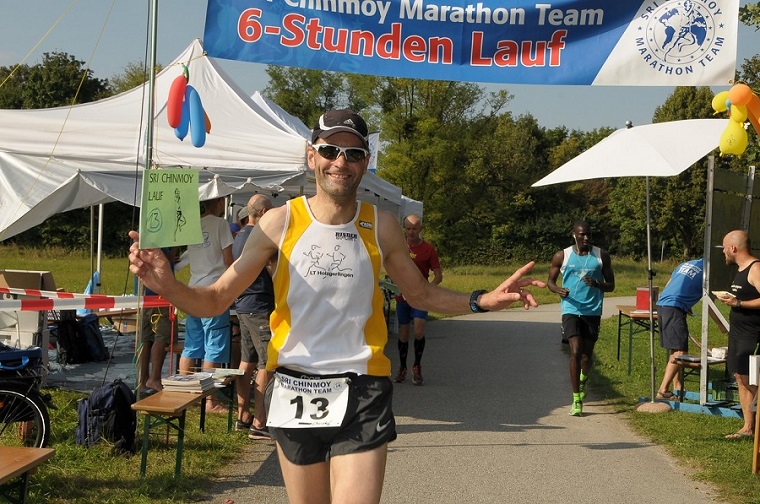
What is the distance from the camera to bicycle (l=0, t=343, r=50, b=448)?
6.81 metres

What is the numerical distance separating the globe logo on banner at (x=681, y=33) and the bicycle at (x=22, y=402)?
5.18 m

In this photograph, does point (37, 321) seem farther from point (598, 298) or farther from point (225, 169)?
point (598, 298)

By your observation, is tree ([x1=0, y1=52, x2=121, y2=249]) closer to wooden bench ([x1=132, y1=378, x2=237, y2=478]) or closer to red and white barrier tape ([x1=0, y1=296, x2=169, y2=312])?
red and white barrier tape ([x1=0, y1=296, x2=169, y2=312])

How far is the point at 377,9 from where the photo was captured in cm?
695

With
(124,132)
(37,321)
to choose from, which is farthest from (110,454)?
(124,132)

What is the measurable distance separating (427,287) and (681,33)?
12.0 ft

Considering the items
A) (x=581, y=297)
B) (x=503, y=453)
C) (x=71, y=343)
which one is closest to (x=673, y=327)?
(x=581, y=297)

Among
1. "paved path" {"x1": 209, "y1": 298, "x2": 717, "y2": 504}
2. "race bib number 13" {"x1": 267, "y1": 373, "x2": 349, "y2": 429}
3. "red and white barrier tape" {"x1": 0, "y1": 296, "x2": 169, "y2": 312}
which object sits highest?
"race bib number 13" {"x1": 267, "y1": 373, "x2": 349, "y2": 429}

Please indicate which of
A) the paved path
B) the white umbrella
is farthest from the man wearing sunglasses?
the white umbrella

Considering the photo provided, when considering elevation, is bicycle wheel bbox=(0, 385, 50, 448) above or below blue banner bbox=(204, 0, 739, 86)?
below

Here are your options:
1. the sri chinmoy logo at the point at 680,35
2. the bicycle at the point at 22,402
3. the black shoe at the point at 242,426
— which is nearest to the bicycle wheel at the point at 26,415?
the bicycle at the point at 22,402

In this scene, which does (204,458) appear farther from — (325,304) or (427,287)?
(325,304)

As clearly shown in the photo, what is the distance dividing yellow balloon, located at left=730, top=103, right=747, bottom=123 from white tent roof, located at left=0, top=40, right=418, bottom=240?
15.7 feet

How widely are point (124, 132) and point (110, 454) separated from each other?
4.85m
